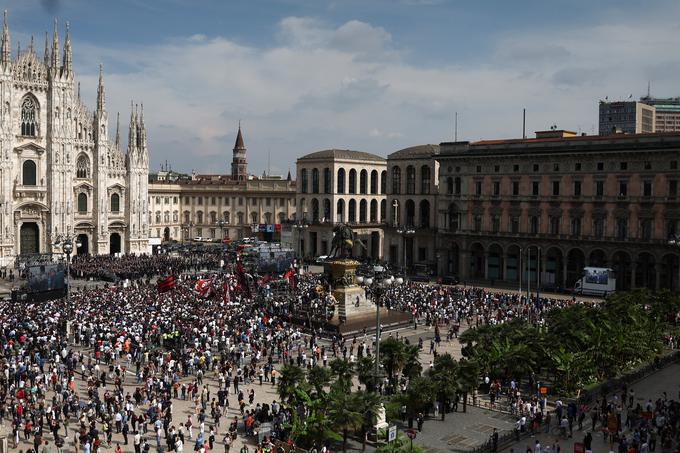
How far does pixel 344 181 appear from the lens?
9694 centimetres

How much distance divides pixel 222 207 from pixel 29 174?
44.3 meters

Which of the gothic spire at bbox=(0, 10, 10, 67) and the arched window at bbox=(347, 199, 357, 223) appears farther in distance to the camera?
the arched window at bbox=(347, 199, 357, 223)

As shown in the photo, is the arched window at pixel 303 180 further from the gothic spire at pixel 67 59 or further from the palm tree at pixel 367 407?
the palm tree at pixel 367 407

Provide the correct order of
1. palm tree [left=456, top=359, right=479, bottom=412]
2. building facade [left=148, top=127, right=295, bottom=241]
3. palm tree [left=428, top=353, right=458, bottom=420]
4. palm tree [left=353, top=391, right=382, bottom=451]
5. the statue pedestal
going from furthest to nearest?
building facade [left=148, top=127, right=295, bottom=241], the statue pedestal, palm tree [left=456, top=359, right=479, bottom=412], palm tree [left=428, top=353, right=458, bottom=420], palm tree [left=353, top=391, right=382, bottom=451]

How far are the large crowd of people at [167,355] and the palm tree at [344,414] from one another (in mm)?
2373

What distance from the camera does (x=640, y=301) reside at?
156 feet

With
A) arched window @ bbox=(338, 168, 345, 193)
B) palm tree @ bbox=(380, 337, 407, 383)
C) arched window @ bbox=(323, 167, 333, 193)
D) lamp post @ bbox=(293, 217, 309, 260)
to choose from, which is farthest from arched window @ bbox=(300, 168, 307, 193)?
palm tree @ bbox=(380, 337, 407, 383)

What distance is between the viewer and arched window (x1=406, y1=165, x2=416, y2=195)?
294ft

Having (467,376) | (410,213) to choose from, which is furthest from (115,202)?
(467,376)

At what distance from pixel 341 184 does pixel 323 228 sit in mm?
6704

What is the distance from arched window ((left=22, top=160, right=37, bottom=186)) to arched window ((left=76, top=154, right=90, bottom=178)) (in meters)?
5.43

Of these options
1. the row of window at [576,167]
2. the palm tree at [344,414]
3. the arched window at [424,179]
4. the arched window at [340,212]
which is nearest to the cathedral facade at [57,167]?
the arched window at [340,212]

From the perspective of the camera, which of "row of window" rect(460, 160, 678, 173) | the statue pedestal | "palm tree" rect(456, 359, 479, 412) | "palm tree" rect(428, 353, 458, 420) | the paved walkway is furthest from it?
"row of window" rect(460, 160, 678, 173)

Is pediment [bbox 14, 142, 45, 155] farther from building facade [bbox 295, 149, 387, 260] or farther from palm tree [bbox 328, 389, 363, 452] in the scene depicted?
palm tree [bbox 328, 389, 363, 452]
